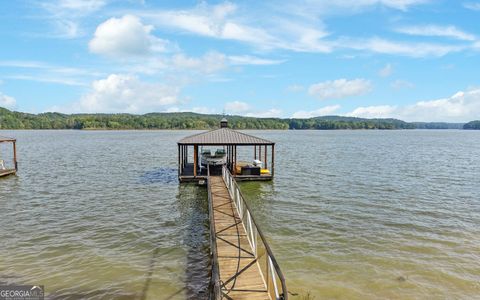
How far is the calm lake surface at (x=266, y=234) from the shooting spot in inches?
374

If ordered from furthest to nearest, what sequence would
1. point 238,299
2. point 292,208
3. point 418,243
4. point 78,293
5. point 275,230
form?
1. point 292,208
2. point 275,230
3. point 418,243
4. point 78,293
5. point 238,299

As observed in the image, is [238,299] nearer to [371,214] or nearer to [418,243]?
[418,243]

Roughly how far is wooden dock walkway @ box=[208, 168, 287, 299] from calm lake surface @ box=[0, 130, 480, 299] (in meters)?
0.96

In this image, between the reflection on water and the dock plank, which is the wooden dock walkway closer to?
the dock plank

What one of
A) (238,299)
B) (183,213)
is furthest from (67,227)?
(238,299)

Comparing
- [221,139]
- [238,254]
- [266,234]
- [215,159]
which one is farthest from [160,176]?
[238,254]

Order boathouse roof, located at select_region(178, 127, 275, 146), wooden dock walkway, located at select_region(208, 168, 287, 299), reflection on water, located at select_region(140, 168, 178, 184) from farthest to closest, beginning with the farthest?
A: 1. reflection on water, located at select_region(140, 168, 178, 184)
2. boathouse roof, located at select_region(178, 127, 275, 146)
3. wooden dock walkway, located at select_region(208, 168, 287, 299)

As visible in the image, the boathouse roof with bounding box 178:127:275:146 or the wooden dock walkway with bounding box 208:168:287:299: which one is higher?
the boathouse roof with bounding box 178:127:275:146

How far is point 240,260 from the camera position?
9070 mm

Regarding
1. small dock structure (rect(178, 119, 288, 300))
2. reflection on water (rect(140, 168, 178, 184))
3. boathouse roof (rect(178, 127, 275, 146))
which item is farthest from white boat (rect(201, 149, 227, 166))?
A: reflection on water (rect(140, 168, 178, 184))

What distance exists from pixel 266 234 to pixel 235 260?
15.0 ft

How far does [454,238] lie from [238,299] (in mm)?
10379

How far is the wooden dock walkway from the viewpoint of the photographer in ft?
24.1

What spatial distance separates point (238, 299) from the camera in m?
A: 7.27
